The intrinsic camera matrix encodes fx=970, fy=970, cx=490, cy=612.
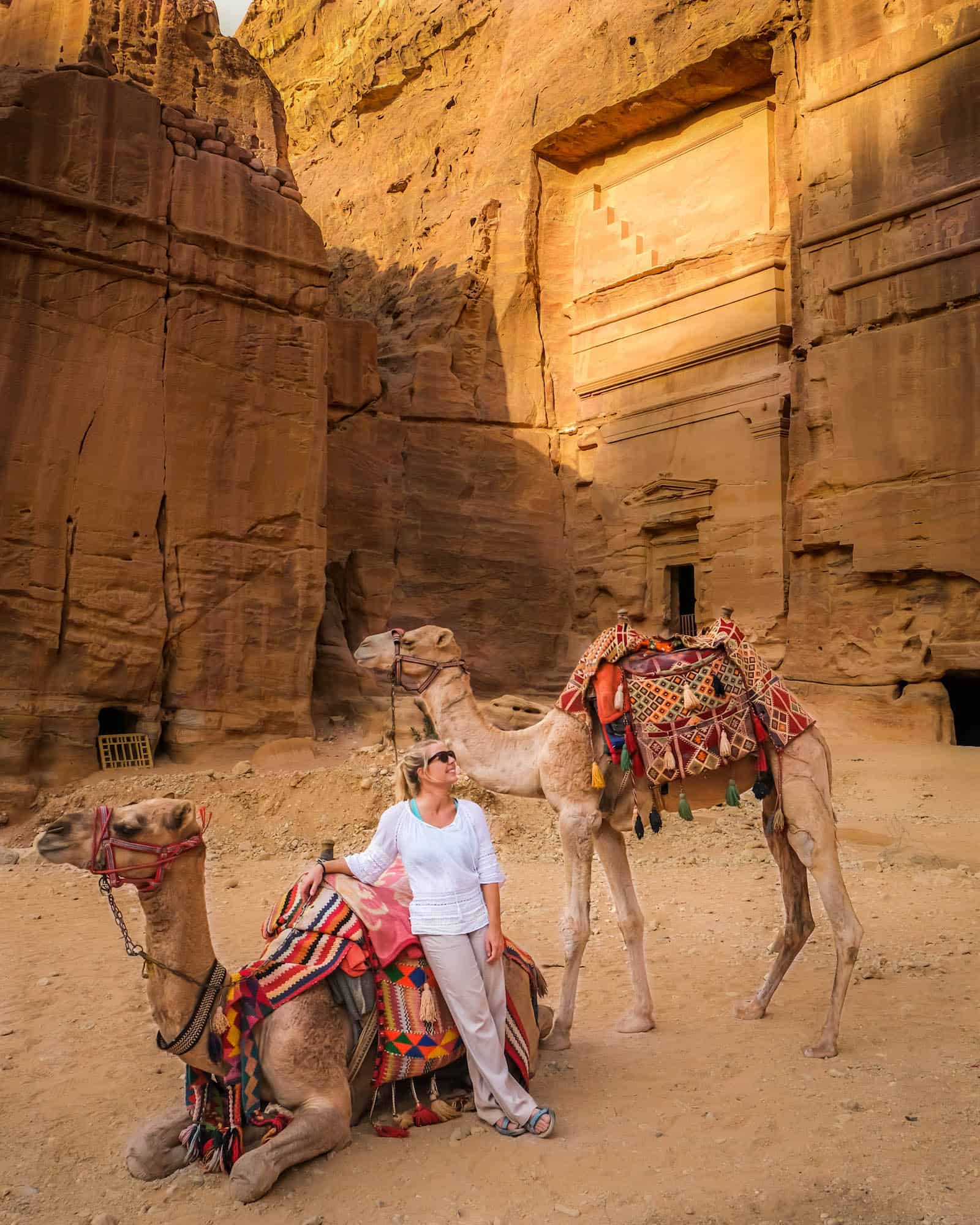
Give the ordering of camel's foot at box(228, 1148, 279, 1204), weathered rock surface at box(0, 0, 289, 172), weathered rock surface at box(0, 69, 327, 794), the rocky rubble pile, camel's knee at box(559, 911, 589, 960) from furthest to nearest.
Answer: weathered rock surface at box(0, 0, 289, 172) → the rocky rubble pile → weathered rock surface at box(0, 69, 327, 794) → camel's knee at box(559, 911, 589, 960) → camel's foot at box(228, 1148, 279, 1204)

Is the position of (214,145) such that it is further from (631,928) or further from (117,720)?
(631,928)

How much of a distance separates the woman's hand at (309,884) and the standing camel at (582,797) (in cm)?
130

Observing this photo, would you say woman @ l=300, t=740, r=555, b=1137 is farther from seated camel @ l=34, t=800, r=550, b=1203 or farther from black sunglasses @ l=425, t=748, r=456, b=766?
seated camel @ l=34, t=800, r=550, b=1203

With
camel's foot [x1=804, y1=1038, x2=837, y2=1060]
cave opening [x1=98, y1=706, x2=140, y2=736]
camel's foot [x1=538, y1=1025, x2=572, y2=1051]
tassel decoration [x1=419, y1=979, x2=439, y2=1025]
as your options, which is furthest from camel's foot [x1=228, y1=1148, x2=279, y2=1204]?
cave opening [x1=98, y1=706, x2=140, y2=736]

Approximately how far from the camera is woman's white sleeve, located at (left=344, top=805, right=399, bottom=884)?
3.90 m

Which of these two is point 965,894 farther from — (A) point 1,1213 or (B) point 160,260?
(B) point 160,260

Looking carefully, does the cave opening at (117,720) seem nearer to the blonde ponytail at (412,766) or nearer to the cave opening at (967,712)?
the blonde ponytail at (412,766)

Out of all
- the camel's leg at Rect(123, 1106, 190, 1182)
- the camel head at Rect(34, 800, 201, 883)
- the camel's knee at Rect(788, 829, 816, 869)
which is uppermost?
the camel head at Rect(34, 800, 201, 883)

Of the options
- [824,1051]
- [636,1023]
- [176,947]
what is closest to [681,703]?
[636,1023]

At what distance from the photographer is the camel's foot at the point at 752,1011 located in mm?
5078

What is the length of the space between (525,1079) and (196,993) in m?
1.41

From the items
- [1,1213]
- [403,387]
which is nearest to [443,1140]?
[1,1213]

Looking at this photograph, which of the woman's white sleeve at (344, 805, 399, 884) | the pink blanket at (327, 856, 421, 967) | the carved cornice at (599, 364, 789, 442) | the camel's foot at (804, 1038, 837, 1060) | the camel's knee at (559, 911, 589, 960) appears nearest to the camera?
the pink blanket at (327, 856, 421, 967)

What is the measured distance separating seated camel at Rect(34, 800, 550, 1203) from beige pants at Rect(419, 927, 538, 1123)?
0.42 metres
